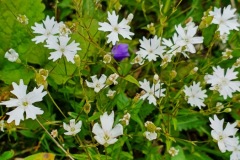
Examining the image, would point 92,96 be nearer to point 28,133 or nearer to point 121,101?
point 121,101

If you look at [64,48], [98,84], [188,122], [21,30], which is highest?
[21,30]

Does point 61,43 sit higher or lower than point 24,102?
higher

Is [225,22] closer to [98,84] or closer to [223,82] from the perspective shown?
[223,82]

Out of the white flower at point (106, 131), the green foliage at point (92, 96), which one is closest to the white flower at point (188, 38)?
the green foliage at point (92, 96)

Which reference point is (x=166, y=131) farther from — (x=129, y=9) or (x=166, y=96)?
(x=129, y=9)

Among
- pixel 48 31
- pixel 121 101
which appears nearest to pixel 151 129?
pixel 121 101

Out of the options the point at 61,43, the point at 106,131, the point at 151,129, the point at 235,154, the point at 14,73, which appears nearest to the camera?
the point at 106,131

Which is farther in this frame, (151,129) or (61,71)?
(61,71)

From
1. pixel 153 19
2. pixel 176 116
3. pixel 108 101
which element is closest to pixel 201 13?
pixel 153 19

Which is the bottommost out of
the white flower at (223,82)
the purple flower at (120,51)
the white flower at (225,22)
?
the white flower at (223,82)

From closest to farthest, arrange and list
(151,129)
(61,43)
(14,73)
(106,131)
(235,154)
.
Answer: (106,131), (151,129), (61,43), (235,154), (14,73)

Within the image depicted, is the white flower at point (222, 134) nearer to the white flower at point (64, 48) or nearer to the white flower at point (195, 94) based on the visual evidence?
the white flower at point (195, 94)
